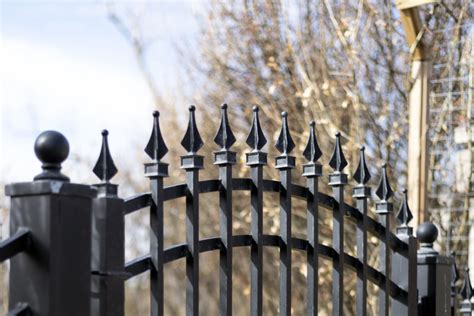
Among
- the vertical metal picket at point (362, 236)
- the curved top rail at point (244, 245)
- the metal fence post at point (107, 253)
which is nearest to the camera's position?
the metal fence post at point (107, 253)

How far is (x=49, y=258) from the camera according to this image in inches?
89.0

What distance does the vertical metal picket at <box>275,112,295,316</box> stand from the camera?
10.7ft

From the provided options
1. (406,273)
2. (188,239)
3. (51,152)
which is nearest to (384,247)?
(406,273)

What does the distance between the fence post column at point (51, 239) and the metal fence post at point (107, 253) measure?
0.20 metres

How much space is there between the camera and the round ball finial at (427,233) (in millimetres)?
4027

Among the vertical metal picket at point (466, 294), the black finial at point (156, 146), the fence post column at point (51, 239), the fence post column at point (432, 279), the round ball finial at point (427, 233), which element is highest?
the black finial at point (156, 146)

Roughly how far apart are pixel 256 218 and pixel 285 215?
138 millimetres

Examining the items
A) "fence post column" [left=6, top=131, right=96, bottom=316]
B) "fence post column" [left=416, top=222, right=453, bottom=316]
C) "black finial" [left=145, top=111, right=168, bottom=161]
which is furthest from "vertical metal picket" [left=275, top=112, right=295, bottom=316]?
"fence post column" [left=6, top=131, right=96, bottom=316]

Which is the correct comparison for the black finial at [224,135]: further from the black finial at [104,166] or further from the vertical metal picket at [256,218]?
the black finial at [104,166]

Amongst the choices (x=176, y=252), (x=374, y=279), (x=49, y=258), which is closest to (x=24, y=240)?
(x=49, y=258)

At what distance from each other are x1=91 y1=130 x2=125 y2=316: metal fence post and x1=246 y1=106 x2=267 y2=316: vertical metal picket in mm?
637

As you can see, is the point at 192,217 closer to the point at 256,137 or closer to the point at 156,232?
the point at 156,232

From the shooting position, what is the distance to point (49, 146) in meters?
2.32

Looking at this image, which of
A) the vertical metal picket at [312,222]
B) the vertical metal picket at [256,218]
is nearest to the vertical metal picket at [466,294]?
the vertical metal picket at [312,222]
